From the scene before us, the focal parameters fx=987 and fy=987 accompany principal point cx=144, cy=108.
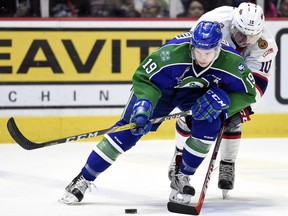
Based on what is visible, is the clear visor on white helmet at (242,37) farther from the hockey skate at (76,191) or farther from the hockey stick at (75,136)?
the hockey skate at (76,191)

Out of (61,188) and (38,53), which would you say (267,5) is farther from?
(61,188)

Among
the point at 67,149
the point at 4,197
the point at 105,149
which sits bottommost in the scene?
the point at 67,149

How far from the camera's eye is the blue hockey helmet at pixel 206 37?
14.8 ft

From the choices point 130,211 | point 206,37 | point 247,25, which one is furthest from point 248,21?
point 130,211

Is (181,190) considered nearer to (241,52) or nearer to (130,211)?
(130,211)

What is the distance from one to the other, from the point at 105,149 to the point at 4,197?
2.14 ft

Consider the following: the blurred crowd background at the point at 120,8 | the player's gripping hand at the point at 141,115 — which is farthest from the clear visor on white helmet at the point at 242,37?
the blurred crowd background at the point at 120,8

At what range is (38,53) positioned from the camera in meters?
7.43

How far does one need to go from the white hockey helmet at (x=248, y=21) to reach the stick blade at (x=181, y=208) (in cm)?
103

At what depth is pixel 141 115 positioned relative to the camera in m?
4.55

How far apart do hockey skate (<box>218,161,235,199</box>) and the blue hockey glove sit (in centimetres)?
56

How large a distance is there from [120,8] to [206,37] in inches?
126

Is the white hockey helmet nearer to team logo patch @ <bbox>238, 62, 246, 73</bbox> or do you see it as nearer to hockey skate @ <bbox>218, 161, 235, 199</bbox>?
team logo patch @ <bbox>238, 62, 246, 73</bbox>

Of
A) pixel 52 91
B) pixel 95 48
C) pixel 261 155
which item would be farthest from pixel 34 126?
pixel 261 155
